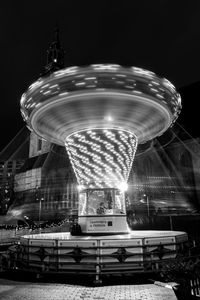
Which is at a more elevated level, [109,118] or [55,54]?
[55,54]

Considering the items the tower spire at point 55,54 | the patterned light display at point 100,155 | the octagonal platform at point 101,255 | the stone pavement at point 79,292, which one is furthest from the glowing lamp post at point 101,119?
the tower spire at point 55,54

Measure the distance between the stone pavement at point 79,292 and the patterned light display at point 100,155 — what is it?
472 cm

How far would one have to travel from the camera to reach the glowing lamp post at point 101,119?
8.00 metres

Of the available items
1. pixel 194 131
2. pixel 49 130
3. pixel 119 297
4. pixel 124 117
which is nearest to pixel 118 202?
pixel 124 117

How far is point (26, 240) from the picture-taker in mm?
8406

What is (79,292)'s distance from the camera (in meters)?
5.58

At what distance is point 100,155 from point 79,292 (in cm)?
544

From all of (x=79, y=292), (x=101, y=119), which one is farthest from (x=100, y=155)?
(x=79, y=292)

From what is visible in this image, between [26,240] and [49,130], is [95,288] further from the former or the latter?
[49,130]

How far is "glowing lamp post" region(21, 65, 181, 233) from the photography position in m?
8.00

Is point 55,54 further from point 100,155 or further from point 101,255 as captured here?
point 101,255

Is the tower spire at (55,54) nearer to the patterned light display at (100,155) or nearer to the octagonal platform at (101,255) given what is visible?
the patterned light display at (100,155)

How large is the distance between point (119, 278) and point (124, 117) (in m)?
5.49

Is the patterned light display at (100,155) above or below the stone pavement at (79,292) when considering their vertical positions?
above
